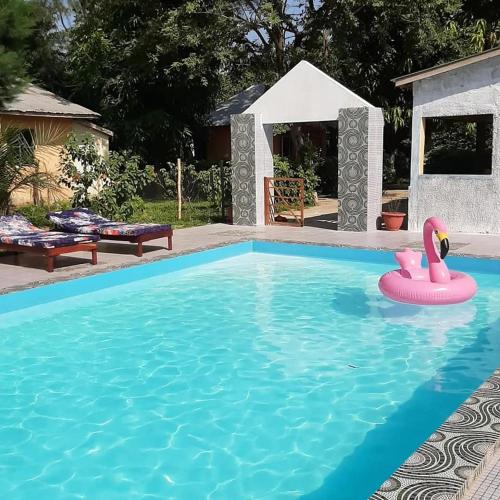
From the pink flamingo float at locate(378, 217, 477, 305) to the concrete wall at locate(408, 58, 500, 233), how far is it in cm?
492

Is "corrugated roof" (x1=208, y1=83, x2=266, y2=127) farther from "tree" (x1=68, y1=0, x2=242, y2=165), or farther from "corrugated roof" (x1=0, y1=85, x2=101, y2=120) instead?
"corrugated roof" (x1=0, y1=85, x2=101, y2=120)

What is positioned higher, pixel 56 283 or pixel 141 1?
pixel 141 1

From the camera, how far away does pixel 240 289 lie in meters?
10.2

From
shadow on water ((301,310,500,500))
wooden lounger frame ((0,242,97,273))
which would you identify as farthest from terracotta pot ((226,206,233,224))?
shadow on water ((301,310,500,500))

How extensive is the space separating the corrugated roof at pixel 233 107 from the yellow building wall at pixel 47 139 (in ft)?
22.4

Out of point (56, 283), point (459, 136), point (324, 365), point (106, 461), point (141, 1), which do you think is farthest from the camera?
point (459, 136)

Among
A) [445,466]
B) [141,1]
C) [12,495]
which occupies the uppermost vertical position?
[141,1]

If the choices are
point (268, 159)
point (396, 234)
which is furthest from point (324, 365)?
point (268, 159)

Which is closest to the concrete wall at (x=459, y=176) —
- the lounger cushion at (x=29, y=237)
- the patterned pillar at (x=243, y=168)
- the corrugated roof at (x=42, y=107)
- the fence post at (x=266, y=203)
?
the fence post at (x=266, y=203)

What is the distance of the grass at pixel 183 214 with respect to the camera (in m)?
16.8

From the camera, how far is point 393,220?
1427 centimetres

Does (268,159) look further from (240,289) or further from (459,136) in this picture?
(459,136)

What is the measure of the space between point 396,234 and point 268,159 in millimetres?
4132

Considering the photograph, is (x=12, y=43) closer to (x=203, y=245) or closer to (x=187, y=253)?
(x=203, y=245)
